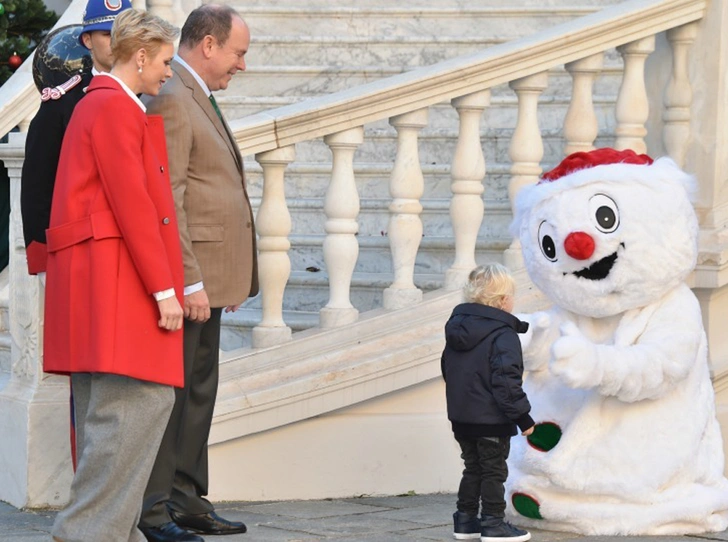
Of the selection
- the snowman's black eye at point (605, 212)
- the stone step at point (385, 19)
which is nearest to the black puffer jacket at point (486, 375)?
the snowman's black eye at point (605, 212)

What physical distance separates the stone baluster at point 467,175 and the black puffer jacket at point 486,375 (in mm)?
1027

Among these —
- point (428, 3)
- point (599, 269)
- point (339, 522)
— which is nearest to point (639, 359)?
point (599, 269)

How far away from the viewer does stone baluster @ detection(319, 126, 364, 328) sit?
562cm

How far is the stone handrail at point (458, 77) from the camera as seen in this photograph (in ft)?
18.2

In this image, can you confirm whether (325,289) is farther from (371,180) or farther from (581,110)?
(581,110)

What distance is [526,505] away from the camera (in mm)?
5012

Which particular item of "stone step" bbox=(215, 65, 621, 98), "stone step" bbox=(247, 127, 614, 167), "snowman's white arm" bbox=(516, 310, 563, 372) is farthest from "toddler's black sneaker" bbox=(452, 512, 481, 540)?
"stone step" bbox=(215, 65, 621, 98)

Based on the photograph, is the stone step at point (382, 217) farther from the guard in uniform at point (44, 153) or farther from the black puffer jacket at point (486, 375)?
the guard in uniform at point (44, 153)

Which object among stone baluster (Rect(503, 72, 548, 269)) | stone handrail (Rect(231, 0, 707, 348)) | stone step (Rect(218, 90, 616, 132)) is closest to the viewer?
stone handrail (Rect(231, 0, 707, 348))

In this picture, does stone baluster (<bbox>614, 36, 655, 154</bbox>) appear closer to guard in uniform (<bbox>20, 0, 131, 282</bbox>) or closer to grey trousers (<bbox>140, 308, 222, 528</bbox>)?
grey trousers (<bbox>140, 308, 222, 528</bbox>)

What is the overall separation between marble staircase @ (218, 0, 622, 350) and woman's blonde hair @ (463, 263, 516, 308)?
1415mm

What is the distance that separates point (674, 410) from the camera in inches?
195

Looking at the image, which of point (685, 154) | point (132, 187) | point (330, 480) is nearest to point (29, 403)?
point (330, 480)

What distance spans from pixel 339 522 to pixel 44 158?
1626mm
